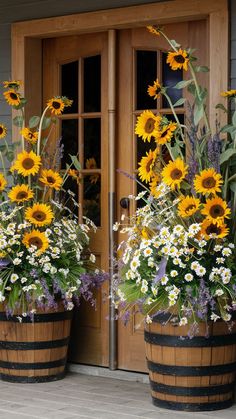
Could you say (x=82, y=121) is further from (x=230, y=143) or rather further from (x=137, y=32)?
(x=230, y=143)

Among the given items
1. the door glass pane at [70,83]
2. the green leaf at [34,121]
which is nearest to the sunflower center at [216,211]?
the green leaf at [34,121]

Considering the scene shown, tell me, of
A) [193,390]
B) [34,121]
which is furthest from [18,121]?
[193,390]

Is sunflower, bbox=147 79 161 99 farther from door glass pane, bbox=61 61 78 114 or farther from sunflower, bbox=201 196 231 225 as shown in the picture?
door glass pane, bbox=61 61 78 114

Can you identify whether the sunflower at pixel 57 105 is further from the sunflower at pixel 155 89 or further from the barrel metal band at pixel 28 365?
the barrel metal band at pixel 28 365

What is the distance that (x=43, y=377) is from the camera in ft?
18.3

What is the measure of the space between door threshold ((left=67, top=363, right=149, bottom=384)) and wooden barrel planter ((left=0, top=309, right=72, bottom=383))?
1.11 feet

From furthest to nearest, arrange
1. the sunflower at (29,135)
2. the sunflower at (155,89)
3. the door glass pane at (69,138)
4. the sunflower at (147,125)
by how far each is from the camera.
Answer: the door glass pane at (69,138) < the sunflower at (29,135) < the sunflower at (155,89) < the sunflower at (147,125)

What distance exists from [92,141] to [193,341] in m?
1.72

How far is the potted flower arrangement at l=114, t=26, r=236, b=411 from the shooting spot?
15.3 ft

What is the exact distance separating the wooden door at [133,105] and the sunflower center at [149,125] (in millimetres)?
726

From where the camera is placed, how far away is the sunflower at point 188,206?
4691 millimetres

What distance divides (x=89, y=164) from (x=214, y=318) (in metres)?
1.65

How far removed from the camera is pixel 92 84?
19.6ft

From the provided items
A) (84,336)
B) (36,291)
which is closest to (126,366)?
(84,336)
